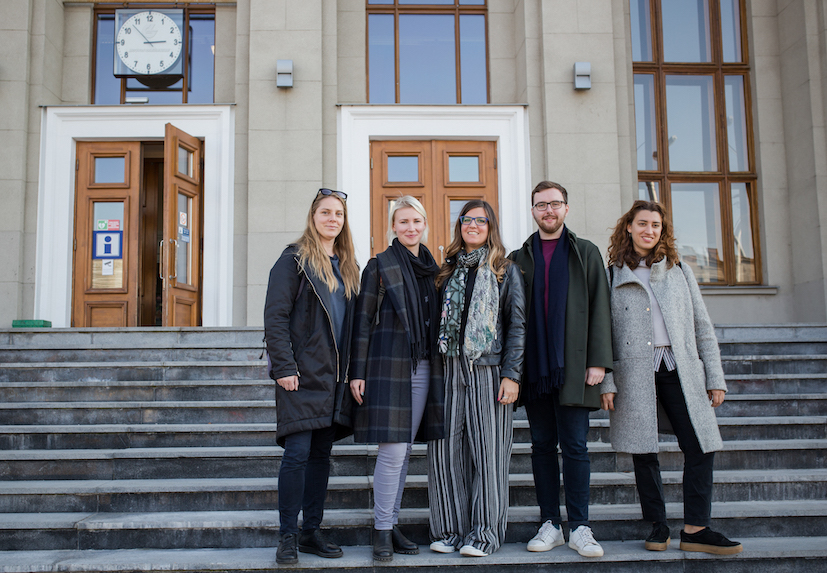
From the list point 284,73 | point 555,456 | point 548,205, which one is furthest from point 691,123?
point 555,456

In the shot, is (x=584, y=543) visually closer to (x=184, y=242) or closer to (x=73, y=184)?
(x=184, y=242)

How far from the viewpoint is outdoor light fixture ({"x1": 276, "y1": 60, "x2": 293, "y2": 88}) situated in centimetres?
806

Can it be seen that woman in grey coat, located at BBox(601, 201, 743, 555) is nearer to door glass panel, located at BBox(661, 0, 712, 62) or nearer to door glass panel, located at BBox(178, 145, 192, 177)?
door glass panel, located at BBox(178, 145, 192, 177)

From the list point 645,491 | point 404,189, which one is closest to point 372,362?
point 645,491

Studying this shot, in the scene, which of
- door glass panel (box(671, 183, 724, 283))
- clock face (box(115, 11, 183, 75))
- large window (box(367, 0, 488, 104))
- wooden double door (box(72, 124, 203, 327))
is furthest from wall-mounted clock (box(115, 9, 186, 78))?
door glass panel (box(671, 183, 724, 283))

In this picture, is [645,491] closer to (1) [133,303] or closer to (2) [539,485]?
(2) [539,485]

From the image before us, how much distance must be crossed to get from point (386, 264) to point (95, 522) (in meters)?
2.10

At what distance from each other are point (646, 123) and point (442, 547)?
7.07m

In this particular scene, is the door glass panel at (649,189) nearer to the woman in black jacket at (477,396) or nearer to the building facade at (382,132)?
the building facade at (382,132)

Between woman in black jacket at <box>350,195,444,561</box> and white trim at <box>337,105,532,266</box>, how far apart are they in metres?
4.78

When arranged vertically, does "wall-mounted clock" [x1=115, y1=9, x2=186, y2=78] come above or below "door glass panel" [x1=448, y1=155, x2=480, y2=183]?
above

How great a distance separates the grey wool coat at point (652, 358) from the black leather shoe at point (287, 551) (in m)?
1.72

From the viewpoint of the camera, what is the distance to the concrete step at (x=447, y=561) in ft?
11.0

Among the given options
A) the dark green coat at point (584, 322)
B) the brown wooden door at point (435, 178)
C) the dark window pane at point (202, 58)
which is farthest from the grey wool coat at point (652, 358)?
the dark window pane at point (202, 58)
